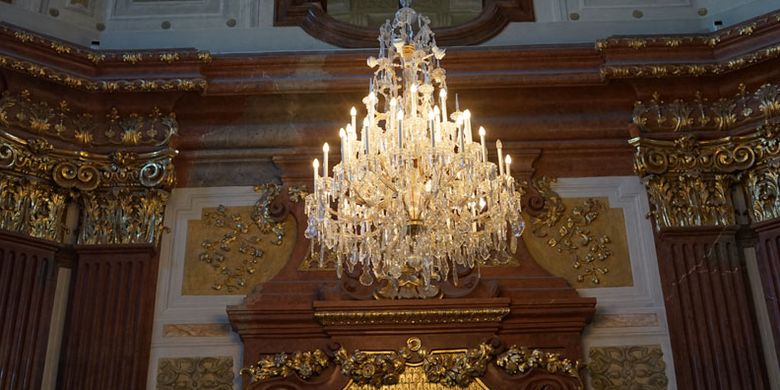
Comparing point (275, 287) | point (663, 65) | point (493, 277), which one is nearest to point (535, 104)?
point (663, 65)

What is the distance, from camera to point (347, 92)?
6746 millimetres

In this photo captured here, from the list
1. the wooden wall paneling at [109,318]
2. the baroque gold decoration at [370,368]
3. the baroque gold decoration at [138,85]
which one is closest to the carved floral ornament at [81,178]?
the wooden wall paneling at [109,318]

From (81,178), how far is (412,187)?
2.94 metres

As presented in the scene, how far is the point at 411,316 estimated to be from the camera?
618 cm

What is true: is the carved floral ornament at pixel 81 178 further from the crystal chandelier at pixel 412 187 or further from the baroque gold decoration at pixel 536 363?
the baroque gold decoration at pixel 536 363

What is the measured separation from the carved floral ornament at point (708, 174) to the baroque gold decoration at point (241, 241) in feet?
8.87

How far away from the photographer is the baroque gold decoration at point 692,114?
22.0 feet

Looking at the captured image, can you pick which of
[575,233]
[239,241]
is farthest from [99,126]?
[575,233]

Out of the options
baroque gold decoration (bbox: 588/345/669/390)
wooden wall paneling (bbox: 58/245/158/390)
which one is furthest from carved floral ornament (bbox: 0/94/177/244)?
baroque gold decoration (bbox: 588/345/669/390)

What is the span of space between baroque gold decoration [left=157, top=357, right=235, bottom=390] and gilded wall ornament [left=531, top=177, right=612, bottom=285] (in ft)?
7.87

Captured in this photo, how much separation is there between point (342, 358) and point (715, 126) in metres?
3.21

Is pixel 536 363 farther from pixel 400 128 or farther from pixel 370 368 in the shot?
pixel 400 128

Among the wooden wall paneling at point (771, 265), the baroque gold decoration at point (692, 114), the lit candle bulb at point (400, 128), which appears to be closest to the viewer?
the lit candle bulb at point (400, 128)

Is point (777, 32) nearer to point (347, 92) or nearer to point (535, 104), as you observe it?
point (535, 104)
